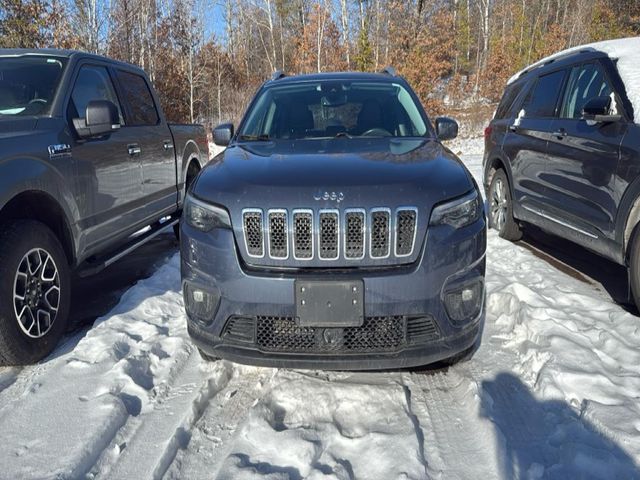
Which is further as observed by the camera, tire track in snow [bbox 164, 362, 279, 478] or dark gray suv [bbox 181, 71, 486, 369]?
dark gray suv [bbox 181, 71, 486, 369]

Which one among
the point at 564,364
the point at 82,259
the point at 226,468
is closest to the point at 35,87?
the point at 82,259

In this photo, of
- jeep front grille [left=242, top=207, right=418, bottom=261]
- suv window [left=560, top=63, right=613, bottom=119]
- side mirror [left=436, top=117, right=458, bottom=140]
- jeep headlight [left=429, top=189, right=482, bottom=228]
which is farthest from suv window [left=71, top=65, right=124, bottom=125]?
suv window [left=560, top=63, right=613, bottom=119]

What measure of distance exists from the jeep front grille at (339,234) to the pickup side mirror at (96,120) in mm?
2014

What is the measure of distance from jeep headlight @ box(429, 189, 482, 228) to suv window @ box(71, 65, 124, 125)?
292 centimetres

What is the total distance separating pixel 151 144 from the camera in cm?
511

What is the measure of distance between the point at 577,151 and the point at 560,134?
1.20 ft

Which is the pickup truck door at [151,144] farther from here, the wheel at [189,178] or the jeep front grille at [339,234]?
the jeep front grille at [339,234]

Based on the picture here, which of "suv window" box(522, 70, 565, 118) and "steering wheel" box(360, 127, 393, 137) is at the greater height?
"suv window" box(522, 70, 565, 118)

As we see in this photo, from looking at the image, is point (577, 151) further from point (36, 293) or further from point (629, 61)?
point (36, 293)

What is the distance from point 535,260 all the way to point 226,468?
158 inches

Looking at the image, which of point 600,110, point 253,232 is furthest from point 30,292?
point 600,110

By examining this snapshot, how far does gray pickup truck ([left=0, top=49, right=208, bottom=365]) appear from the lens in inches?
120

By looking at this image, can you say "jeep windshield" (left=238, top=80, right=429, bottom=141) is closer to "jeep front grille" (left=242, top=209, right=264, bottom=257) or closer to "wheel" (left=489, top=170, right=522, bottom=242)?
"jeep front grille" (left=242, top=209, right=264, bottom=257)

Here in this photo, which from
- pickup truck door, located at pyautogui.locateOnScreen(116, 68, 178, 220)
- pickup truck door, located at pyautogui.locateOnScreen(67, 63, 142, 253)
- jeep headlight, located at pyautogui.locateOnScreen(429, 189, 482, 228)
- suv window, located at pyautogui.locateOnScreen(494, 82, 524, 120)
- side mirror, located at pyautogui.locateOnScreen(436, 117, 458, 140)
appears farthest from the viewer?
suv window, located at pyautogui.locateOnScreen(494, 82, 524, 120)
